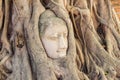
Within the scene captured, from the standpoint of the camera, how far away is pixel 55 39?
3.12 metres

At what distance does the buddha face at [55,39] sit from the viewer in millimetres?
3107

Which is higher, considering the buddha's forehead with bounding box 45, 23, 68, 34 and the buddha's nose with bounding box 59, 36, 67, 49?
the buddha's forehead with bounding box 45, 23, 68, 34

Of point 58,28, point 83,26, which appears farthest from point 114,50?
point 58,28

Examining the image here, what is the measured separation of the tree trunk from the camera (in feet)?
10.1

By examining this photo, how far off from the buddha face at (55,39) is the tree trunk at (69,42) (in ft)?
0.18

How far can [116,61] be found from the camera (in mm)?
3578

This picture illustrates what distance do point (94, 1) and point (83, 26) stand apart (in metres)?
0.35

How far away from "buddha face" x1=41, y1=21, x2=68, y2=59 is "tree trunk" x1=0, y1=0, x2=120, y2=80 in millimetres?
53

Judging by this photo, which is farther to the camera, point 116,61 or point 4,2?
point 116,61

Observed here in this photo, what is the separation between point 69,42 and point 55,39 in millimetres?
133

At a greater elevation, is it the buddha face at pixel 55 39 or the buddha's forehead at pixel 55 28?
the buddha's forehead at pixel 55 28

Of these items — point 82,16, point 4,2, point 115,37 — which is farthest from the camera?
point 115,37

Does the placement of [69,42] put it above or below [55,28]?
below

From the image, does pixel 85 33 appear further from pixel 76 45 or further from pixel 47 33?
pixel 47 33
